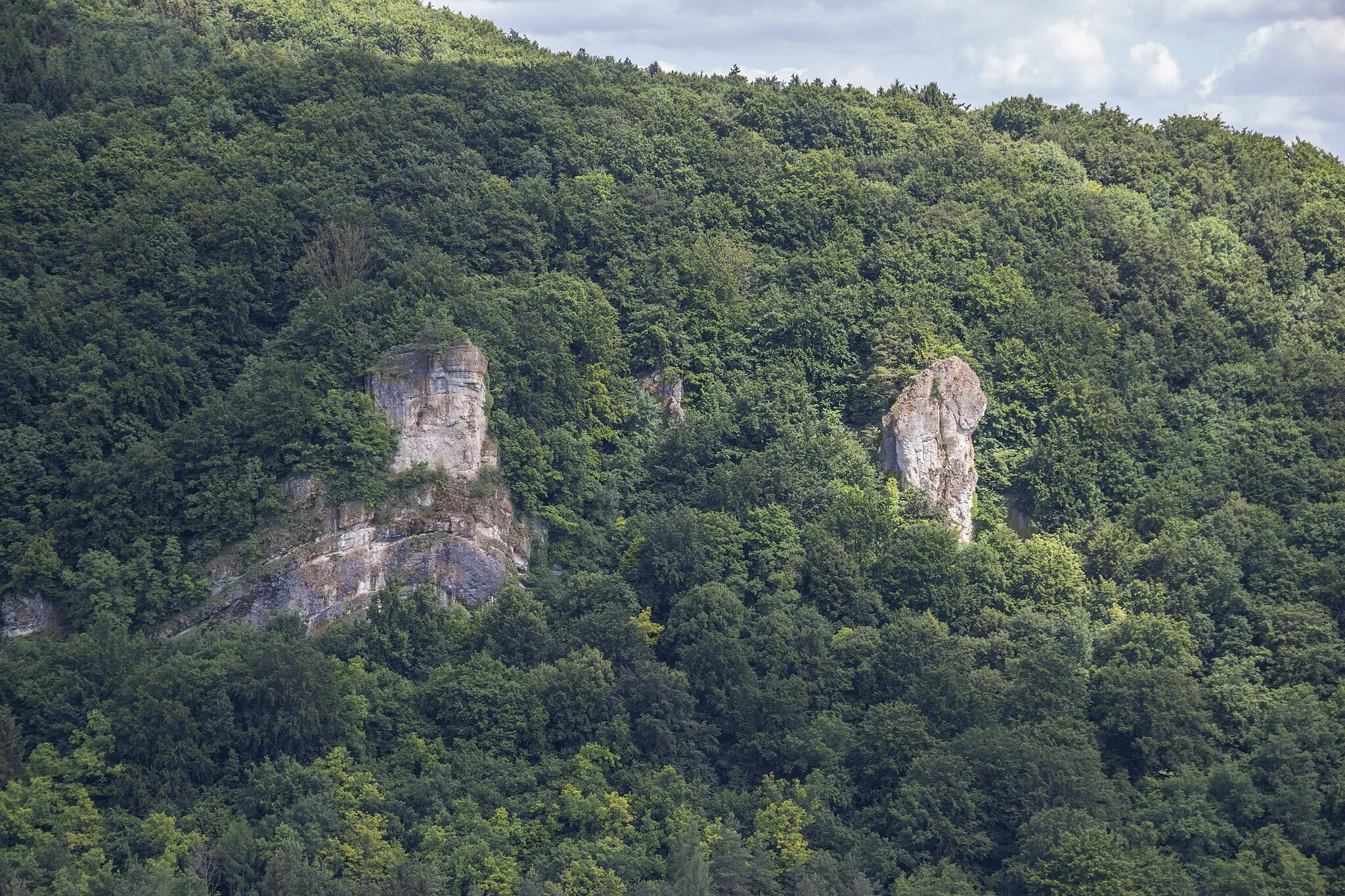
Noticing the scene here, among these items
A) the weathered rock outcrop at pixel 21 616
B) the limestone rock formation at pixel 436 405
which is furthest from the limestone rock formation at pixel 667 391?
the weathered rock outcrop at pixel 21 616

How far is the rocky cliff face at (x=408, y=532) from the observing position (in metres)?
53.9

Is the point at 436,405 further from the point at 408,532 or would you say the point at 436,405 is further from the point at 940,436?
the point at 940,436

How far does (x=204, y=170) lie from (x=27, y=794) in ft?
79.6

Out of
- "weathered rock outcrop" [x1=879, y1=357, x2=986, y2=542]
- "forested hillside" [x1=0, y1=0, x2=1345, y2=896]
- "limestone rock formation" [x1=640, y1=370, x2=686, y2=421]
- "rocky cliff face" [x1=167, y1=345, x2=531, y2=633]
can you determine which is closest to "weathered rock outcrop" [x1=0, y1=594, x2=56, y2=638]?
"forested hillside" [x1=0, y1=0, x2=1345, y2=896]

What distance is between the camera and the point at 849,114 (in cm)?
7669

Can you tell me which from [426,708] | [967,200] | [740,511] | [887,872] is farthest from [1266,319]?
[426,708]

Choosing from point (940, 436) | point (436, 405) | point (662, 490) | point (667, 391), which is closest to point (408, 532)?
point (436, 405)

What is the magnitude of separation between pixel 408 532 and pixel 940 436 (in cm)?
1793

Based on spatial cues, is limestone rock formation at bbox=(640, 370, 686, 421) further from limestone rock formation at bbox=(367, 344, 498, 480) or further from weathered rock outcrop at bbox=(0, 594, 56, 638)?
weathered rock outcrop at bbox=(0, 594, 56, 638)

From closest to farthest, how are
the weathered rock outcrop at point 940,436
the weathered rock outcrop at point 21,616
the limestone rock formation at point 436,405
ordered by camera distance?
the weathered rock outcrop at point 21,616 → the limestone rock formation at point 436,405 → the weathered rock outcrop at point 940,436

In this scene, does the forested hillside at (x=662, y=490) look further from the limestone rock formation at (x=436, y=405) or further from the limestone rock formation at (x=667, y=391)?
the limestone rock formation at (x=436, y=405)

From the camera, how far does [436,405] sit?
56.9 metres

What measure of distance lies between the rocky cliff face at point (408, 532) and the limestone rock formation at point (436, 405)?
3 centimetres

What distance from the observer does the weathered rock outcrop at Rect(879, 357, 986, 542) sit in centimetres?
6088
